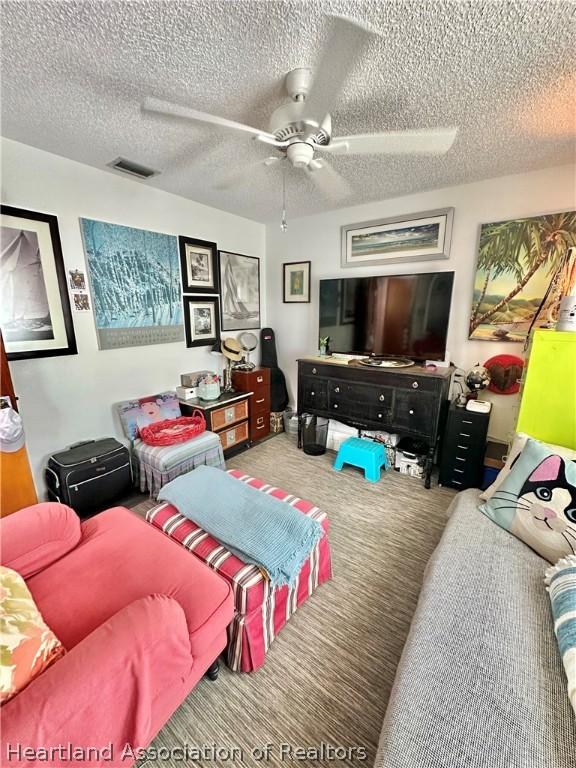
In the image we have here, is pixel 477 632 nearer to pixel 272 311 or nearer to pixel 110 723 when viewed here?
pixel 110 723

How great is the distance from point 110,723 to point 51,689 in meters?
0.18

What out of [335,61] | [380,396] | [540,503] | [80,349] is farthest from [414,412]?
[80,349]

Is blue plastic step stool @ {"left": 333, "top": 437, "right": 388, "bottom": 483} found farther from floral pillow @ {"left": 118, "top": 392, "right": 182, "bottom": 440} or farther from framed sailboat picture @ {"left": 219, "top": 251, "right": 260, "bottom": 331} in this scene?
framed sailboat picture @ {"left": 219, "top": 251, "right": 260, "bottom": 331}

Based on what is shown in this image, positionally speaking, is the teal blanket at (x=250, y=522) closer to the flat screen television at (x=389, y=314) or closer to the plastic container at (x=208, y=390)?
the plastic container at (x=208, y=390)

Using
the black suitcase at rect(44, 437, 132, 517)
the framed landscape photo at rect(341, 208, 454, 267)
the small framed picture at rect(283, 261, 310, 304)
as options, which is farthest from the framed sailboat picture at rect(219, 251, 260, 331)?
the black suitcase at rect(44, 437, 132, 517)

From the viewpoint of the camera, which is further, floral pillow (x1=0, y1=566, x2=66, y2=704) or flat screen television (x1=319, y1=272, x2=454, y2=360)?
flat screen television (x1=319, y1=272, x2=454, y2=360)

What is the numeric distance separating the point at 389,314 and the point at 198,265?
193cm

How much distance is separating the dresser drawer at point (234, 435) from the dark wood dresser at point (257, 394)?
0.09 meters

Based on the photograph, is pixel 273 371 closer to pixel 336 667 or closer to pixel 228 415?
pixel 228 415

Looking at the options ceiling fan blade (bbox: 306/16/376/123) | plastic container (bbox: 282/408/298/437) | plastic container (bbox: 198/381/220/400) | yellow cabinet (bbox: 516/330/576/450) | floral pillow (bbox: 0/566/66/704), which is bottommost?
plastic container (bbox: 282/408/298/437)

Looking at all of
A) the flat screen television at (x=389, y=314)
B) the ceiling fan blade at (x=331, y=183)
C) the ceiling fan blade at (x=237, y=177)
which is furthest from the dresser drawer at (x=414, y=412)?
the ceiling fan blade at (x=237, y=177)

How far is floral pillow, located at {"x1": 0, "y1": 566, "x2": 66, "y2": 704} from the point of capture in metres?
0.70

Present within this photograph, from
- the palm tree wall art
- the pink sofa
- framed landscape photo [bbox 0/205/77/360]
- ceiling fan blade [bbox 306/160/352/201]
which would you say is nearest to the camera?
the pink sofa

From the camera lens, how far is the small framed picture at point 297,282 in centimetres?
345
